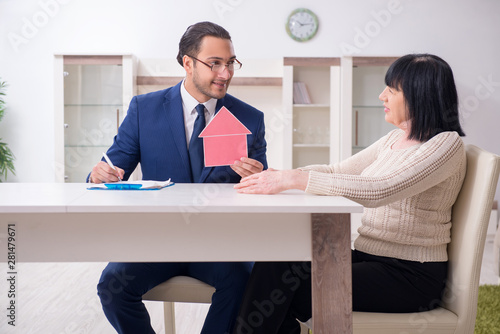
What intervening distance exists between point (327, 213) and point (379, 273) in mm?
297

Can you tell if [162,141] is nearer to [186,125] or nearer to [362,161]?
[186,125]

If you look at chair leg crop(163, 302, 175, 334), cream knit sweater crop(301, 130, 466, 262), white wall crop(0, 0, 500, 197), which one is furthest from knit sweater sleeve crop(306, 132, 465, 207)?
white wall crop(0, 0, 500, 197)

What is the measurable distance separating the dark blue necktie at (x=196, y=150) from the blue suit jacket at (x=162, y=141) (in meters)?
0.02

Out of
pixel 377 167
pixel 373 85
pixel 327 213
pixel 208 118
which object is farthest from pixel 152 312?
pixel 373 85

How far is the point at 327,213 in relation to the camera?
3.99 feet

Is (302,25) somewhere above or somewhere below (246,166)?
above

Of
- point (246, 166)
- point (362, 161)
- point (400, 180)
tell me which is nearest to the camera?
point (400, 180)

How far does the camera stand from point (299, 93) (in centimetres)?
439

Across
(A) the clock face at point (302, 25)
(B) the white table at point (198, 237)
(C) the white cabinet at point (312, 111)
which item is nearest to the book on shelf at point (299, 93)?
(C) the white cabinet at point (312, 111)

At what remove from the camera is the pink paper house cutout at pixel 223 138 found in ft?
4.98

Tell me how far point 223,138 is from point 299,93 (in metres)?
2.93

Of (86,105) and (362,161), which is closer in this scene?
(362,161)

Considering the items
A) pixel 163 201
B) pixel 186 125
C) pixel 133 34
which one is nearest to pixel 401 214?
pixel 163 201

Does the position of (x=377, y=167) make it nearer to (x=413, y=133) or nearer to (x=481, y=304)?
(x=413, y=133)
